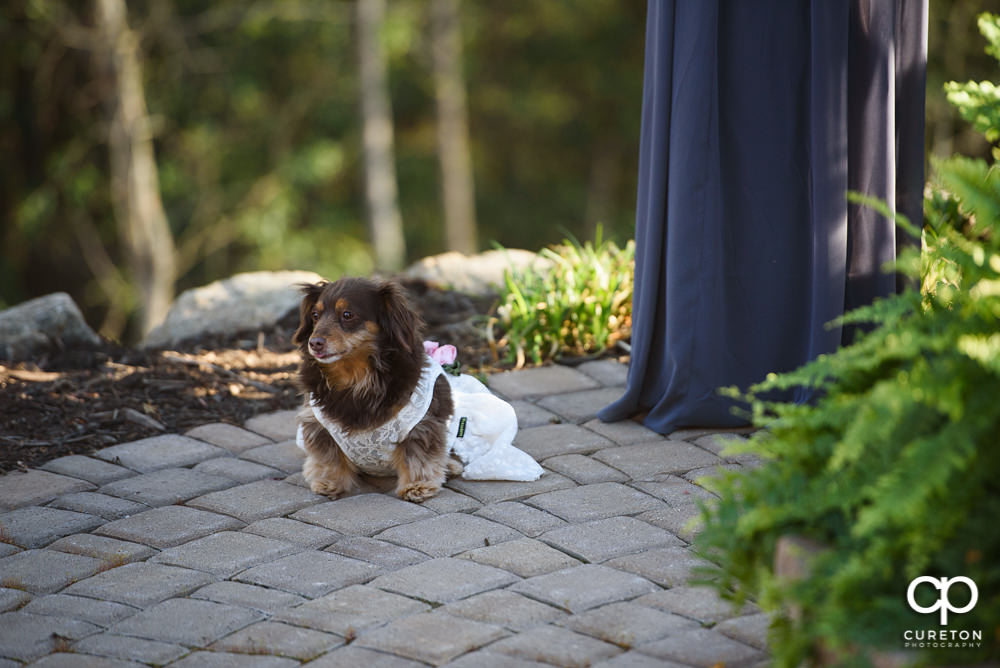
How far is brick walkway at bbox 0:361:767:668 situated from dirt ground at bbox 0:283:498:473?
24 cm

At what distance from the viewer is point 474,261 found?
657 centimetres

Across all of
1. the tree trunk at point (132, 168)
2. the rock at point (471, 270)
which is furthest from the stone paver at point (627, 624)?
the tree trunk at point (132, 168)

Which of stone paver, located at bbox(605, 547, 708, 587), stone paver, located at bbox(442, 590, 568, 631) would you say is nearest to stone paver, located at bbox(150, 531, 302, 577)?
stone paver, located at bbox(442, 590, 568, 631)

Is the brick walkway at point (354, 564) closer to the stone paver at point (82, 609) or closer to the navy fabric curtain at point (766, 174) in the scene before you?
the stone paver at point (82, 609)

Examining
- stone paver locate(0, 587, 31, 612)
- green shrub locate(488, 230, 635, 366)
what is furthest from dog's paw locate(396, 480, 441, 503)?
green shrub locate(488, 230, 635, 366)

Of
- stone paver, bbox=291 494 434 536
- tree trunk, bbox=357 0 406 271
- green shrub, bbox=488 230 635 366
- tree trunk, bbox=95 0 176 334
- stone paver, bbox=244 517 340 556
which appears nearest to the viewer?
stone paver, bbox=244 517 340 556

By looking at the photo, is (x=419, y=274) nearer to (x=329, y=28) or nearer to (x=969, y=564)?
(x=969, y=564)

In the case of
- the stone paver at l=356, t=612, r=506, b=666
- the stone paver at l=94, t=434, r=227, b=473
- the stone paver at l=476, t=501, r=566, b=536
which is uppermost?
the stone paver at l=94, t=434, r=227, b=473

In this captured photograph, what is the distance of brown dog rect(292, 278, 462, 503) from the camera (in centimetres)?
348

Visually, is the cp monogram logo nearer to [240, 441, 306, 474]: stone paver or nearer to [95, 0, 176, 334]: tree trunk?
[240, 441, 306, 474]: stone paver

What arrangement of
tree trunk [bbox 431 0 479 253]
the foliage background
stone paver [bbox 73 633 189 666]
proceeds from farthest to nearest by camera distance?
tree trunk [bbox 431 0 479 253] < the foliage background < stone paver [bbox 73 633 189 666]

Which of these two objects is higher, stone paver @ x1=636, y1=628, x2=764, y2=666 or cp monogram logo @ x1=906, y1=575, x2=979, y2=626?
cp monogram logo @ x1=906, y1=575, x2=979, y2=626

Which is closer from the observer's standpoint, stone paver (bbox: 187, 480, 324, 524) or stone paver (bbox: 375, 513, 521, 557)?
stone paver (bbox: 375, 513, 521, 557)

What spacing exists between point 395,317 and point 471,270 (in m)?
2.94
